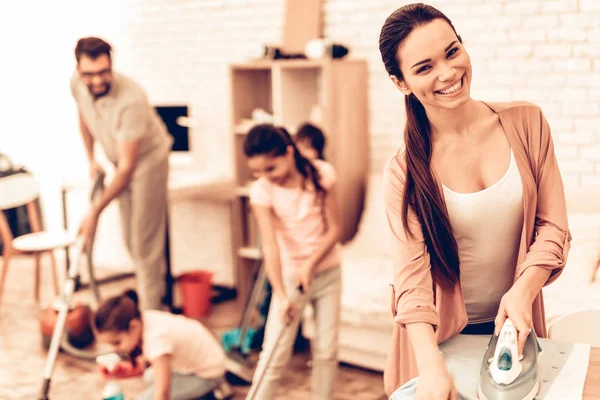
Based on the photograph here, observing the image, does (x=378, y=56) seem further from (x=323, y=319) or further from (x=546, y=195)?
(x=546, y=195)

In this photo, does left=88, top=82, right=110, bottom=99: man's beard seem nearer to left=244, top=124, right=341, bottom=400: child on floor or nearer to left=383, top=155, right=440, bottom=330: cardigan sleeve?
left=244, top=124, right=341, bottom=400: child on floor

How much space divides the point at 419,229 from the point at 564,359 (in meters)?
0.34

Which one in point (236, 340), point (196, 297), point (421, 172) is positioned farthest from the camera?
point (196, 297)

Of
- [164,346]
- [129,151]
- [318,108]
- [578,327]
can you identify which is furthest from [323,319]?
[318,108]

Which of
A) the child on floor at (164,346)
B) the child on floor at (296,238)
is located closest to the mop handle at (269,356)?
A: the child on floor at (296,238)

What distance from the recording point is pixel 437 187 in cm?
129

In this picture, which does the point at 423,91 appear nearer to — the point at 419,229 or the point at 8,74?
the point at 419,229

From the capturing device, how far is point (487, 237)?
4.35 ft

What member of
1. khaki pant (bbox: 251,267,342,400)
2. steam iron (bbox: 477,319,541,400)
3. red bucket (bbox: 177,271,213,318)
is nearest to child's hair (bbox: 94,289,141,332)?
khaki pant (bbox: 251,267,342,400)

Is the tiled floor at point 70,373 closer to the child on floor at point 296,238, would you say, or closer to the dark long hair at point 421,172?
the child on floor at point 296,238

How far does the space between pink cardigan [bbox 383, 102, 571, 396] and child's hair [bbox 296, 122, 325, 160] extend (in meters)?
1.87

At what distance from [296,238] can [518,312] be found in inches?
54.4

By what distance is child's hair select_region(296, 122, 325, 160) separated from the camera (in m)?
3.22

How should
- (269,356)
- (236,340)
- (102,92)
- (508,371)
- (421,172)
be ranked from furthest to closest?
1. (236,340)
2. (102,92)
3. (269,356)
4. (421,172)
5. (508,371)
